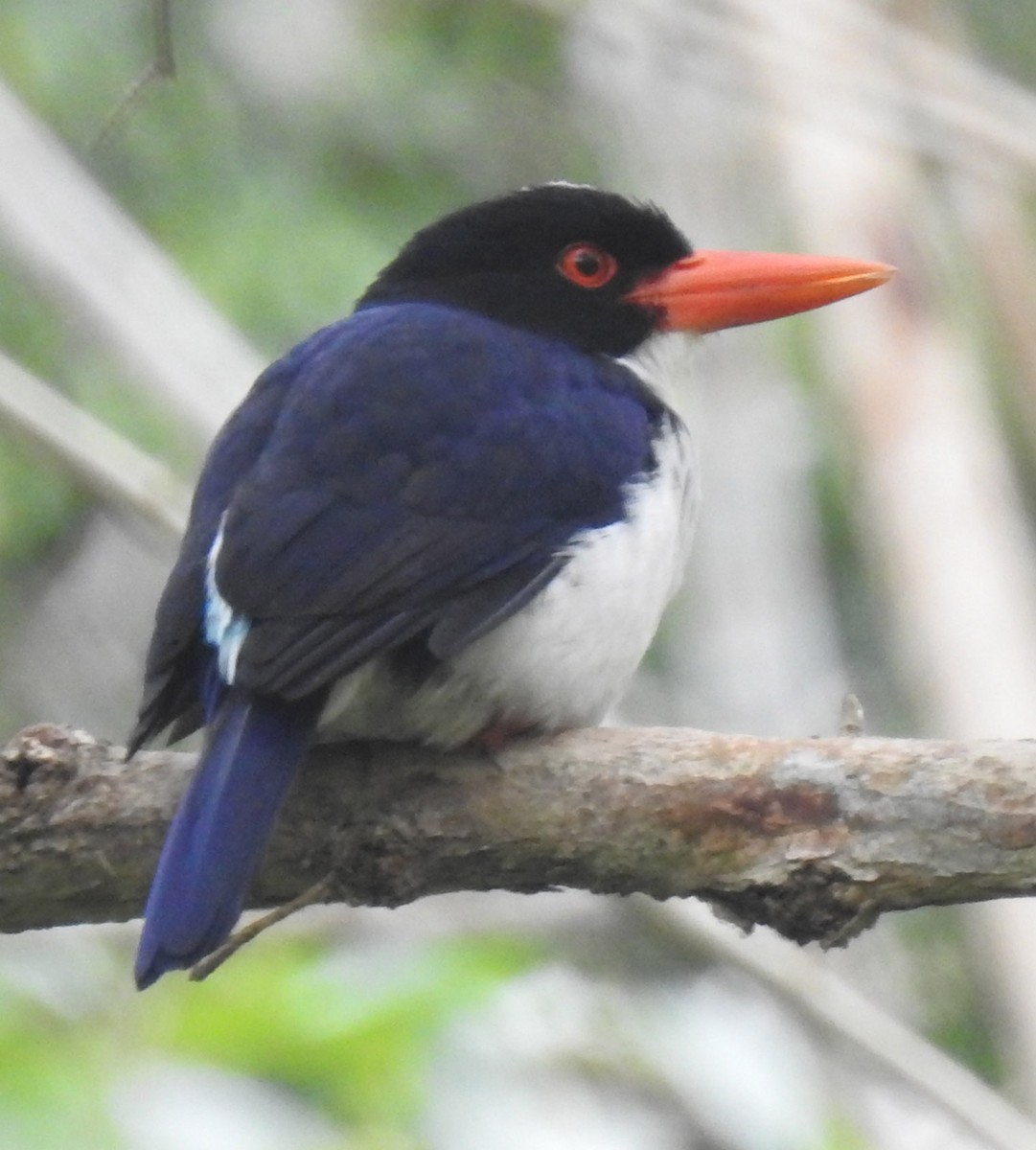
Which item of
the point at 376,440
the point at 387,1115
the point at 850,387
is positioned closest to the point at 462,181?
the point at 850,387

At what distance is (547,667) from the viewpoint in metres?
3.00

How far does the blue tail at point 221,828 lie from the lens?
99.3 inches

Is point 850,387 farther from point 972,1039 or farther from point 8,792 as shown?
point 8,792

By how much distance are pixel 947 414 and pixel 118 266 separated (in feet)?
6.64

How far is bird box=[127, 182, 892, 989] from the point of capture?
A: 8.92ft

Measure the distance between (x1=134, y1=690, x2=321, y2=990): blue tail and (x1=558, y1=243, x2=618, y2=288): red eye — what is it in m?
1.12

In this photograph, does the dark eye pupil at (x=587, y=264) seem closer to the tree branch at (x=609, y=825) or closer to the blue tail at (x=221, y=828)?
the tree branch at (x=609, y=825)

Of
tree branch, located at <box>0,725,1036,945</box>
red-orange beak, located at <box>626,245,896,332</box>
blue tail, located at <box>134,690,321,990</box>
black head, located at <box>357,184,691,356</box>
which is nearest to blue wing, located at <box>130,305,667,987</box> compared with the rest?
blue tail, located at <box>134,690,321,990</box>

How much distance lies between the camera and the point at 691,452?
346 centimetres

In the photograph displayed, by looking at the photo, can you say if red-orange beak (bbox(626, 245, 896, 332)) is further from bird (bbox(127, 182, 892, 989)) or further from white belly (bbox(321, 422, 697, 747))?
white belly (bbox(321, 422, 697, 747))

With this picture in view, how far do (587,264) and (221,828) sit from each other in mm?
1416

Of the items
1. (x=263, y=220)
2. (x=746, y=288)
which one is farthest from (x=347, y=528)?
(x=263, y=220)

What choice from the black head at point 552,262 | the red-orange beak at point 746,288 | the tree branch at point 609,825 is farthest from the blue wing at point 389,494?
the red-orange beak at point 746,288

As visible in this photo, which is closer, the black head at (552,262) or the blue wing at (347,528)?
the blue wing at (347,528)
